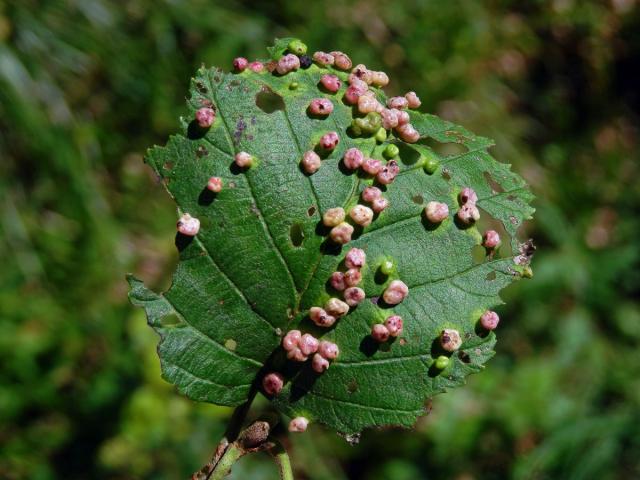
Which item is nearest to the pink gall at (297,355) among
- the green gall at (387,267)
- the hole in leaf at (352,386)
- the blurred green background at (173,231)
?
the hole in leaf at (352,386)

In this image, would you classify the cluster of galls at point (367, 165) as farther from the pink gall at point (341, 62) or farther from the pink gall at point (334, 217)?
the pink gall at point (341, 62)

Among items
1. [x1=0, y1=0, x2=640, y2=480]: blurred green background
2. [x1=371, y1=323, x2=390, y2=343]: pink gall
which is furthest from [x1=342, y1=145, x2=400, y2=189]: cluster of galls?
[x1=0, y1=0, x2=640, y2=480]: blurred green background

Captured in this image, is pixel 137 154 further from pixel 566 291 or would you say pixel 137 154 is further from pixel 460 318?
pixel 460 318

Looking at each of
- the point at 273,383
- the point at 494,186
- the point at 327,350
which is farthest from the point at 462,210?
the point at 494,186

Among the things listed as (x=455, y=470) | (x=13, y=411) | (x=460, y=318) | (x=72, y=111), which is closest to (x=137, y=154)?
(x=72, y=111)

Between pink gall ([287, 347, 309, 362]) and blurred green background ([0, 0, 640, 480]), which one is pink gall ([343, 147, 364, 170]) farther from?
blurred green background ([0, 0, 640, 480])
